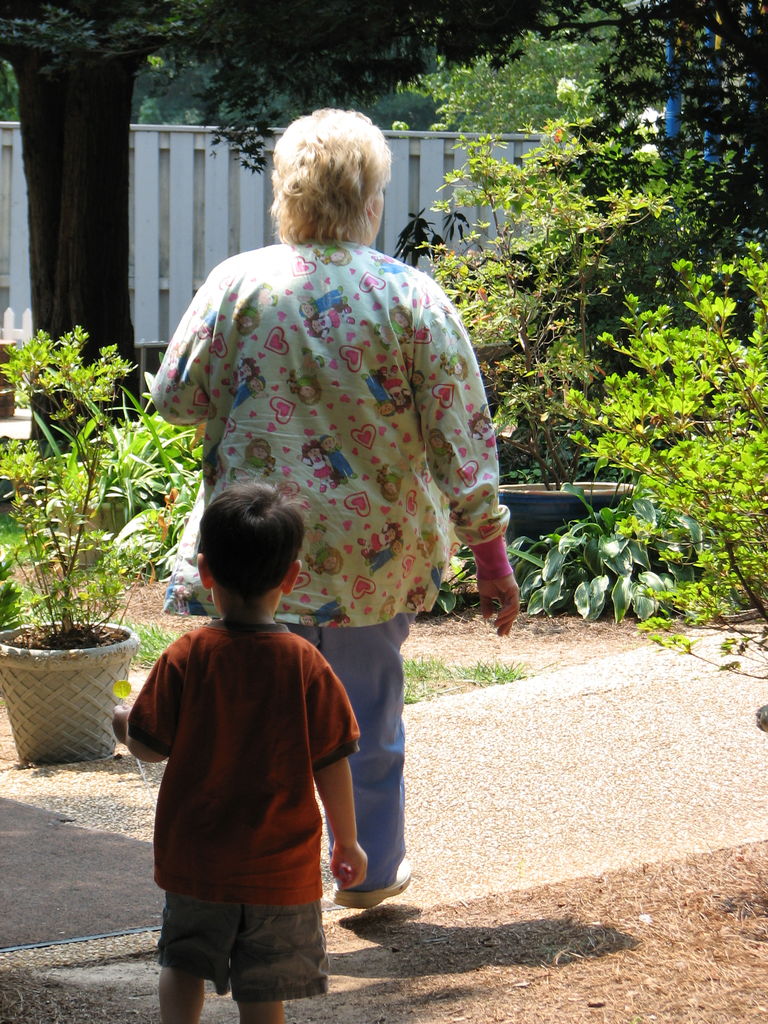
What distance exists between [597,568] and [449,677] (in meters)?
1.57

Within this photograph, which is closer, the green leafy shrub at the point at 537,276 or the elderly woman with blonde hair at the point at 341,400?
the elderly woman with blonde hair at the point at 341,400

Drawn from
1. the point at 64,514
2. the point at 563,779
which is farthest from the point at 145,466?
the point at 563,779

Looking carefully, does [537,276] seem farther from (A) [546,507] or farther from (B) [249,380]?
(B) [249,380]

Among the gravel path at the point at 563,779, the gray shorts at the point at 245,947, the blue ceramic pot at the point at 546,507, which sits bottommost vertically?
the gravel path at the point at 563,779

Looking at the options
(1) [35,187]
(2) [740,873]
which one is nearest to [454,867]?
(2) [740,873]

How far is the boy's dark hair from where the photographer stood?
2.13 metres

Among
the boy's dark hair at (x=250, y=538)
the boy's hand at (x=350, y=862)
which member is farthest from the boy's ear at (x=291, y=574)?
the boy's hand at (x=350, y=862)

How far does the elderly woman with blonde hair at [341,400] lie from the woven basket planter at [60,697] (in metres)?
1.99

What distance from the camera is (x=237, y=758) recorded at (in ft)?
6.96

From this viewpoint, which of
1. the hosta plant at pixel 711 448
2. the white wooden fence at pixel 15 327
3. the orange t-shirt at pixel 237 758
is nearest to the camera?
the orange t-shirt at pixel 237 758

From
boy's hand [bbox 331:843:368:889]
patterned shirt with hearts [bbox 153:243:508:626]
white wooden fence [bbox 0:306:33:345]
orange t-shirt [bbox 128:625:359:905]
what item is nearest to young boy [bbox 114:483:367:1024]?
orange t-shirt [bbox 128:625:359:905]

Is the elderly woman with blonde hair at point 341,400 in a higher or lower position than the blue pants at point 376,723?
higher

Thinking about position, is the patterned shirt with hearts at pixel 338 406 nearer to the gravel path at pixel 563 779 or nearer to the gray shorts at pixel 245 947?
the gray shorts at pixel 245 947

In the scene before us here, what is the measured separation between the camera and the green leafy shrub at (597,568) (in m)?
6.75
